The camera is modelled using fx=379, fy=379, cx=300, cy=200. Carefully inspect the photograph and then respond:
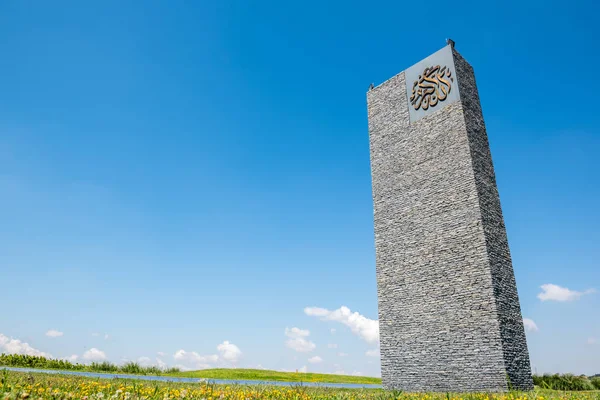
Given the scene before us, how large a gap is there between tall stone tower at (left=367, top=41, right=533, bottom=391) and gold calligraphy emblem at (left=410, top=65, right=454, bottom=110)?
2.0 inches

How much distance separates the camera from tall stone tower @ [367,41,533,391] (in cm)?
1452

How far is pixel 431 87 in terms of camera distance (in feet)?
62.5

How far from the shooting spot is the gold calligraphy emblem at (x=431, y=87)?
1852 centimetres

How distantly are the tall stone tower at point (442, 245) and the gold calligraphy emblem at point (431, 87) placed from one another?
5 centimetres

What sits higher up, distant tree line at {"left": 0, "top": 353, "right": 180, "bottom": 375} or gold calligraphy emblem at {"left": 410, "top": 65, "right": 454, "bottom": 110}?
gold calligraphy emblem at {"left": 410, "top": 65, "right": 454, "bottom": 110}

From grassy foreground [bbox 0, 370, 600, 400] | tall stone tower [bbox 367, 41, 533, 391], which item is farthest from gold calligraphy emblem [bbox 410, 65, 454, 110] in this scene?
grassy foreground [bbox 0, 370, 600, 400]

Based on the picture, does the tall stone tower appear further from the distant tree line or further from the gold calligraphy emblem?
the distant tree line

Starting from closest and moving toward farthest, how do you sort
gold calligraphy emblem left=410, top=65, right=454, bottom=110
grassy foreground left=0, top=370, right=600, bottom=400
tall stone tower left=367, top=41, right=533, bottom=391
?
grassy foreground left=0, top=370, right=600, bottom=400
tall stone tower left=367, top=41, right=533, bottom=391
gold calligraphy emblem left=410, top=65, right=454, bottom=110

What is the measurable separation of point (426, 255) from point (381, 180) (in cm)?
469

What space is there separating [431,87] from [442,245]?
26.6 ft

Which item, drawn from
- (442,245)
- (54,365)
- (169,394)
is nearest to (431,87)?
(442,245)

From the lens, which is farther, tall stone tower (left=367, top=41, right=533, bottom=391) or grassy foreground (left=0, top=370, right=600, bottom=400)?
tall stone tower (left=367, top=41, right=533, bottom=391)

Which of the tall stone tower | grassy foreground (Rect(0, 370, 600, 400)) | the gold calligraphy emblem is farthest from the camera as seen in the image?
the gold calligraphy emblem

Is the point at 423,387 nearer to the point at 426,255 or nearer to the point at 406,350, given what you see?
the point at 406,350
